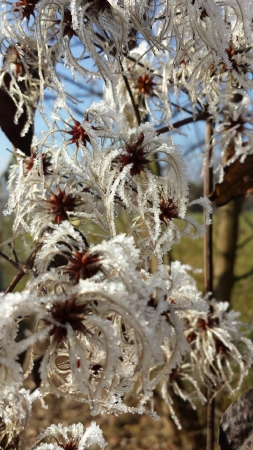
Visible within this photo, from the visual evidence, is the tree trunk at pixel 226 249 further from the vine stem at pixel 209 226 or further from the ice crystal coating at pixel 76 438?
the ice crystal coating at pixel 76 438

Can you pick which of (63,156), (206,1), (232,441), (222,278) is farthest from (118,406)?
(222,278)

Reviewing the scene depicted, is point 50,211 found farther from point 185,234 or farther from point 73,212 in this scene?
point 185,234

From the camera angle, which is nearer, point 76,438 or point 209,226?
point 76,438

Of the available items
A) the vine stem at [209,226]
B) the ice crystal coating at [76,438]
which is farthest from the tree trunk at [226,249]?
the ice crystal coating at [76,438]

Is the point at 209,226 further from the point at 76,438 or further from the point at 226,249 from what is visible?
the point at 226,249

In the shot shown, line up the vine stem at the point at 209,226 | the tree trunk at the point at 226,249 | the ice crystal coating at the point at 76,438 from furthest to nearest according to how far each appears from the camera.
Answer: the tree trunk at the point at 226,249
the vine stem at the point at 209,226
the ice crystal coating at the point at 76,438

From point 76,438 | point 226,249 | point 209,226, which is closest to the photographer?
point 76,438

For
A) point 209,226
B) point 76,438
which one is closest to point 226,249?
point 209,226

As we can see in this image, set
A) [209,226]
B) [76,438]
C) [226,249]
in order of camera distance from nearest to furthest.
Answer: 1. [76,438]
2. [209,226]
3. [226,249]

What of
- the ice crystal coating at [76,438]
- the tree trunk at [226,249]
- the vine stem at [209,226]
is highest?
the tree trunk at [226,249]
